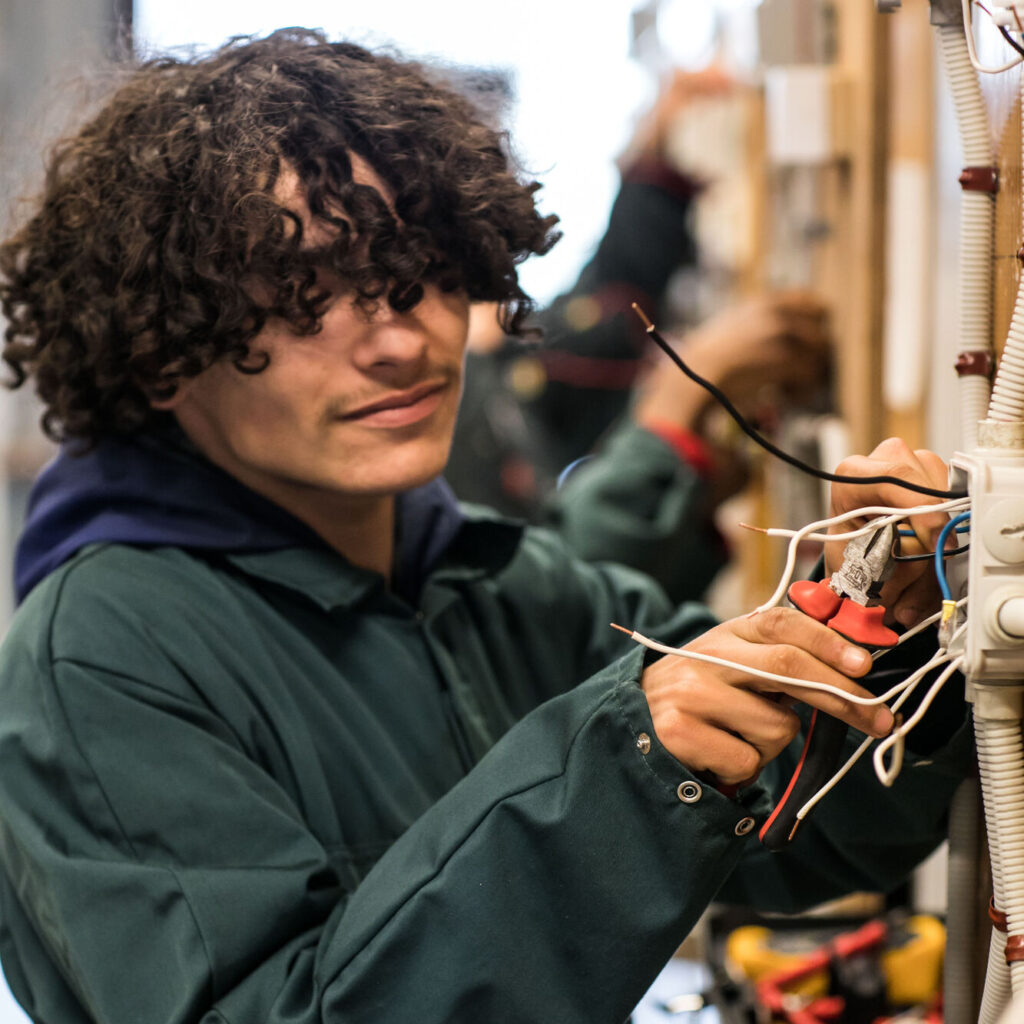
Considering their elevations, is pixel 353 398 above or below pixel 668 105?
below

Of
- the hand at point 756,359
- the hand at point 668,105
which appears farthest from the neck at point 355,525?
the hand at point 668,105

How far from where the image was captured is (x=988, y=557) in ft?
1.95

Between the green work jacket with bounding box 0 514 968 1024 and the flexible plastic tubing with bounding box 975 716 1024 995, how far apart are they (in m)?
0.13

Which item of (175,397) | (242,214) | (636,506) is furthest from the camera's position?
(636,506)

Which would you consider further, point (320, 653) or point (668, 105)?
point (668, 105)

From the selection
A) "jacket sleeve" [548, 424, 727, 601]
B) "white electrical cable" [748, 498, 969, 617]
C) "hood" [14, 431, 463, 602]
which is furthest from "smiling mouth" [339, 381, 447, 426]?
"jacket sleeve" [548, 424, 727, 601]

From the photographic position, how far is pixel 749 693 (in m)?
0.65

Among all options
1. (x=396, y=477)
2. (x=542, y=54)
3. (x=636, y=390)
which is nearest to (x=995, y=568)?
(x=396, y=477)

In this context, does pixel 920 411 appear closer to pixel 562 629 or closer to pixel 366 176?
pixel 562 629

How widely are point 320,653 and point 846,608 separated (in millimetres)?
454

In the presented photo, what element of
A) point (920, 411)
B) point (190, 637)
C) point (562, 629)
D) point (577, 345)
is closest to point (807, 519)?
point (920, 411)

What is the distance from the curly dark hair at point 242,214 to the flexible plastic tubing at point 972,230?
373 mm

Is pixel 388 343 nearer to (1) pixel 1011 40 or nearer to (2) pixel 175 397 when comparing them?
(2) pixel 175 397

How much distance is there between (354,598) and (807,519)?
0.92 metres
